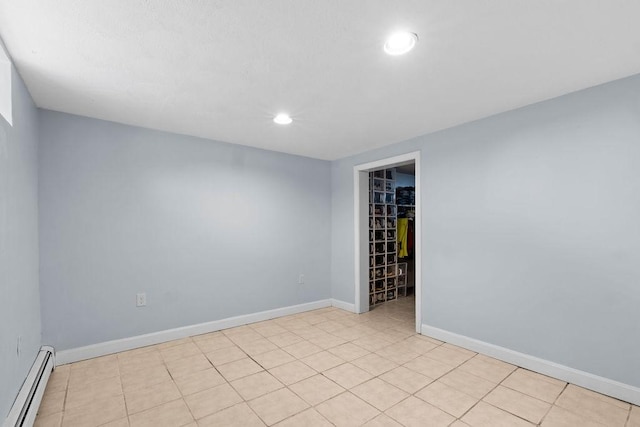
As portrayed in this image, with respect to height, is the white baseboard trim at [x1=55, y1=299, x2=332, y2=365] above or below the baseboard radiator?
below

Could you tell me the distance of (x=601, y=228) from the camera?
6.99 feet

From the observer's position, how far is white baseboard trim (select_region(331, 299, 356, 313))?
→ 4.14 meters

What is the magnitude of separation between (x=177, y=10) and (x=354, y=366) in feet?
9.20

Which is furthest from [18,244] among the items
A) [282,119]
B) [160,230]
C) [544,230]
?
[544,230]

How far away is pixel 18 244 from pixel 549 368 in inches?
161

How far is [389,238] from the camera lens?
4766 millimetres

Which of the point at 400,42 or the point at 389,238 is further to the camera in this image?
the point at 389,238

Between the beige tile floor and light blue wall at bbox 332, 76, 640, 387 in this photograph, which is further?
light blue wall at bbox 332, 76, 640, 387

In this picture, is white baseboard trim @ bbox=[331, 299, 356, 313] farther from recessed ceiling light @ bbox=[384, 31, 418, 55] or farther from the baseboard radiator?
recessed ceiling light @ bbox=[384, 31, 418, 55]

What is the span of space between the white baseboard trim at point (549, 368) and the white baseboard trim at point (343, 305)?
1.27 meters

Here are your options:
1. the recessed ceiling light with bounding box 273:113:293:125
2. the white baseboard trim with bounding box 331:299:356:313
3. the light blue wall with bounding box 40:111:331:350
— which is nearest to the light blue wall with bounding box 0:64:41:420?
the light blue wall with bounding box 40:111:331:350

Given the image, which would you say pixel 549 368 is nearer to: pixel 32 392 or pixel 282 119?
pixel 282 119

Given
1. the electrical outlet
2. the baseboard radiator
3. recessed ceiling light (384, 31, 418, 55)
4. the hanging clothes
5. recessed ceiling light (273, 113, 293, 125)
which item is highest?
recessed ceiling light (384, 31, 418, 55)

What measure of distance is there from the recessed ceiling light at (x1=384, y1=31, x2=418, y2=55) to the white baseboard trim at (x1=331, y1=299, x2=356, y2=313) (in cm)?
334
